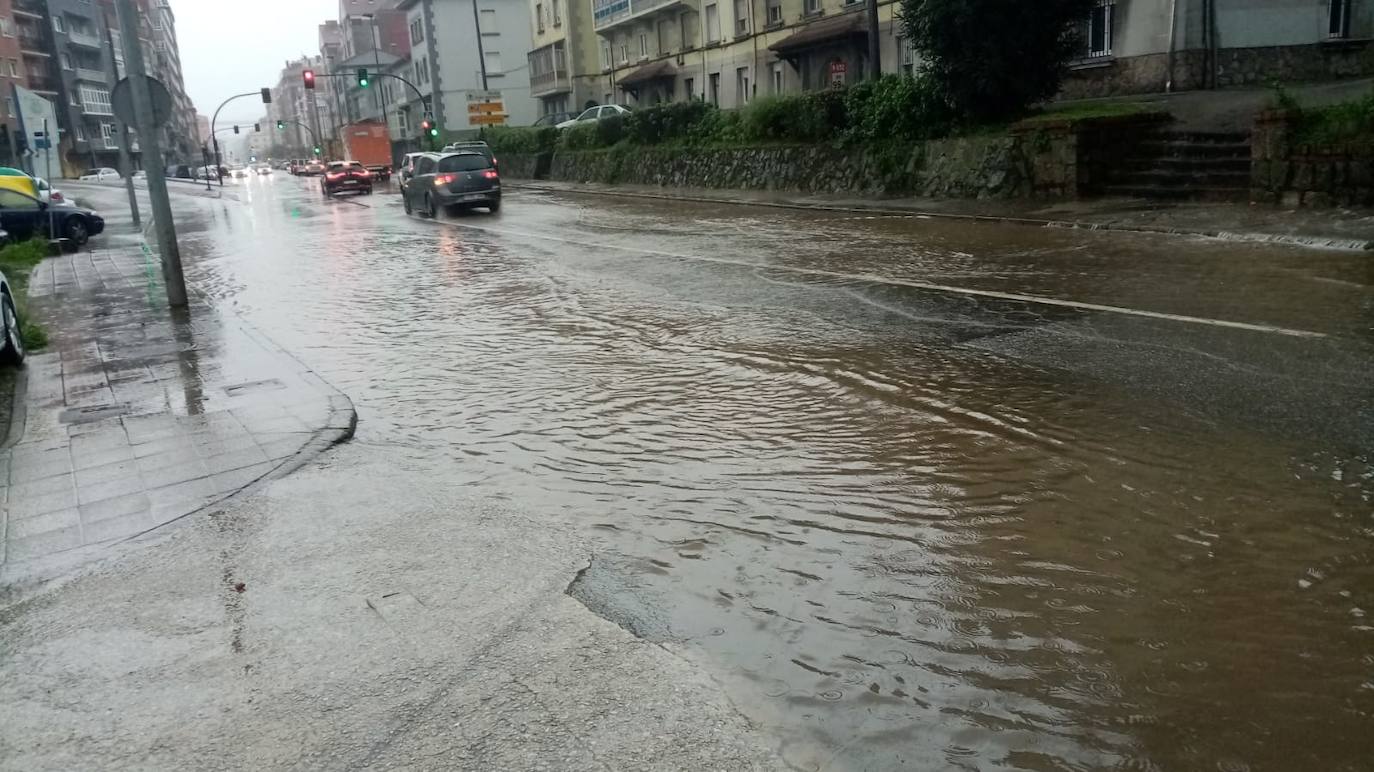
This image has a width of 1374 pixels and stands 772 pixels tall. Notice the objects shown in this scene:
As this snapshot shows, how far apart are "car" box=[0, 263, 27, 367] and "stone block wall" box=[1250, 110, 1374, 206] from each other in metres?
15.3

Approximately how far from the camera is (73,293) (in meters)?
14.2

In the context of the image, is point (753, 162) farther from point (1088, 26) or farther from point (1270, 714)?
point (1270, 714)

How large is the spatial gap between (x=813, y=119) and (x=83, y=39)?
85.2 metres

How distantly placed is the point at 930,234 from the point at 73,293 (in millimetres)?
12526

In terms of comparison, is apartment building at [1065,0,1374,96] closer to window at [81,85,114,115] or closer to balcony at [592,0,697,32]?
balcony at [592,0,697,32]

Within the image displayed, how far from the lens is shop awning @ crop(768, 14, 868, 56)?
35.6m

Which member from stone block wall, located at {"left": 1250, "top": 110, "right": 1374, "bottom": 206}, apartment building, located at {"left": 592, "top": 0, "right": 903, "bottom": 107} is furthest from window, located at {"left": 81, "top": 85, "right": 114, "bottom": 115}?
stone block wall, located at {"left": 1250, "top": 110, "right": 1374, "bottom": 206}

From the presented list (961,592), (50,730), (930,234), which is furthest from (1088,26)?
(50,730)

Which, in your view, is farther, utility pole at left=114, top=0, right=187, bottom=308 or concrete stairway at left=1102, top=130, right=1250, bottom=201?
concrete stairway at left=1102, top=130, right=1250, bottom=201

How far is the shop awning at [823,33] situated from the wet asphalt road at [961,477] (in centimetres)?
2595

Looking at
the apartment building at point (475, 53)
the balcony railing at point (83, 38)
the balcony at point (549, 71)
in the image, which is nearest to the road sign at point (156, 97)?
the balcony at point (549, 71)

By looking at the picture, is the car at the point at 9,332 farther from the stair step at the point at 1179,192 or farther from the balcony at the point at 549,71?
the balcony at the point at 549,71

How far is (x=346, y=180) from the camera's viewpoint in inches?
1897

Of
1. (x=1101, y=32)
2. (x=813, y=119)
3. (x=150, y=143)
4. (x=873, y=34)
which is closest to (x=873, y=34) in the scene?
(x=873, y=34)
